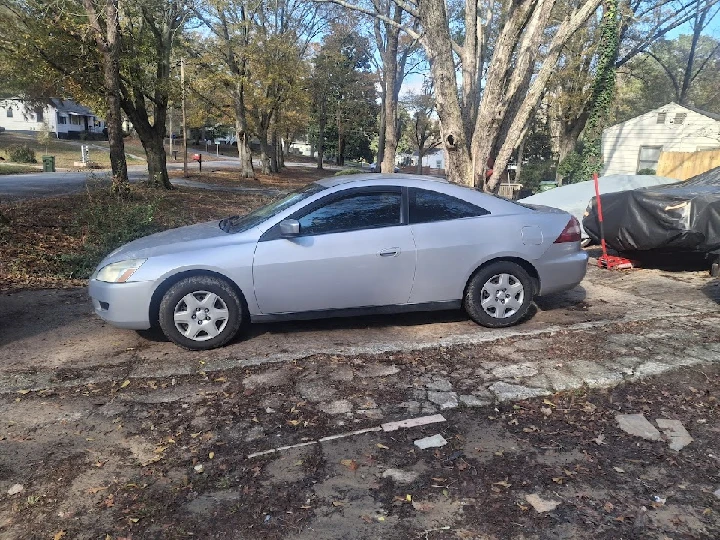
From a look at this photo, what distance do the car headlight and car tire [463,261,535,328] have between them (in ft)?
9.58

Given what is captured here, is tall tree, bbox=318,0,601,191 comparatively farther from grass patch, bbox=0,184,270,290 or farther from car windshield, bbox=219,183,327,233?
grass patch, bbox=0,184,270,290

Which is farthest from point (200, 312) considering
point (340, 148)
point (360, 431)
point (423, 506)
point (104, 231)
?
point (340, 148)

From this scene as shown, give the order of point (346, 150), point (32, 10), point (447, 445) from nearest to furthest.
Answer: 1. point (447, 445)
2. point (32, 10)
3. point (346, 150)

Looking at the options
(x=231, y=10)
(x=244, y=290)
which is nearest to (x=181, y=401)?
(x=244, y=290)

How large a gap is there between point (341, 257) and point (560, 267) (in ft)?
7.16

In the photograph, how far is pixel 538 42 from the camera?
867 centimetres

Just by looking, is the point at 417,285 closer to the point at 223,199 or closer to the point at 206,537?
the point at 206,537

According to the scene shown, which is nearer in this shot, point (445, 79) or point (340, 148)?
point (445, 79)

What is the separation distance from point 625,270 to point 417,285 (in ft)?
14.8

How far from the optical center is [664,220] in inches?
291

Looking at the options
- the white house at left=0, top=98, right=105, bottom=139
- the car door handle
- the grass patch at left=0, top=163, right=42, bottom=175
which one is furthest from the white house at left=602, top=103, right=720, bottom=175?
the white house at left=0, top=98, right=105, bottom=139

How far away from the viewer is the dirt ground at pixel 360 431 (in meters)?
2.62

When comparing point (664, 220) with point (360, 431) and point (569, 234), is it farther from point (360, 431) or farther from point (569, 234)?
point (360, 431)

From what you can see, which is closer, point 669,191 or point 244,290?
point 244,290
